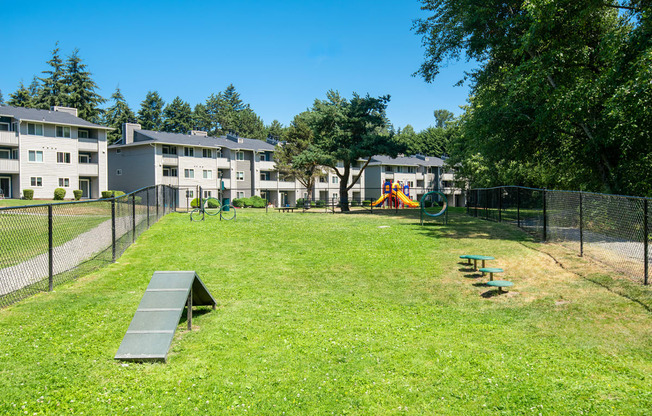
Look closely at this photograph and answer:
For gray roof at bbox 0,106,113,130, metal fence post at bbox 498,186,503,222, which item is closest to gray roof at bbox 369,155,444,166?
gray roof at bbox 0,106,113,130

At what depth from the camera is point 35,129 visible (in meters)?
44.6

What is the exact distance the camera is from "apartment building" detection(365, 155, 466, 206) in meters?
76.8

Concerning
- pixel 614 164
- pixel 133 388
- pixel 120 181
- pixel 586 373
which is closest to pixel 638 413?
A: pixel 586 373

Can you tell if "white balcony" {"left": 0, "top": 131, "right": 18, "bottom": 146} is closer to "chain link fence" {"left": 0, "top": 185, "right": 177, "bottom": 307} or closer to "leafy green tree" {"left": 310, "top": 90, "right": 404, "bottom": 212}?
"leafy green tree" {"left": 310, "top": 90, "right": 404, "bottom": 212}

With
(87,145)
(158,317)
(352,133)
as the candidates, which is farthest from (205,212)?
(87,145)

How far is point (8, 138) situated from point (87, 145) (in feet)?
23.4

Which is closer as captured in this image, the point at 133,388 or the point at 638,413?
the point at 638,413

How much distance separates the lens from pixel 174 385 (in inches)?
231

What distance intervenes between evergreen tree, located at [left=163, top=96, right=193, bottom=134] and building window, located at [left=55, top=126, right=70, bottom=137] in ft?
139

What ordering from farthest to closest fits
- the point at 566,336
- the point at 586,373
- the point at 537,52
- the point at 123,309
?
the point at 537,52 < the point at 123,309 < the point at 566,336 < the point at 586,373

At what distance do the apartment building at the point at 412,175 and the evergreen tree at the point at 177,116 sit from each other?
37.9 m

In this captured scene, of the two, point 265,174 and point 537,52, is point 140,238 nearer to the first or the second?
point 537,52

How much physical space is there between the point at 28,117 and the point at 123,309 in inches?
1736

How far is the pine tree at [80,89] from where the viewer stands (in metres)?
71.3
